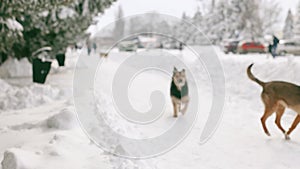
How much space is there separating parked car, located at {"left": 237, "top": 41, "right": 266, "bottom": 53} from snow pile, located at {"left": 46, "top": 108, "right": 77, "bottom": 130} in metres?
28.1

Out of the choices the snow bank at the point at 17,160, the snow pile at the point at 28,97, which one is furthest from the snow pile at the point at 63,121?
the snow pile at the point at 28,97

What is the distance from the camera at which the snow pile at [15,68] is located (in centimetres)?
1582

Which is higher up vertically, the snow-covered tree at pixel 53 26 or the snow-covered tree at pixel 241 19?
the snow-covered tree at pixel 241 19

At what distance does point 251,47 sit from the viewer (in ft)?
104

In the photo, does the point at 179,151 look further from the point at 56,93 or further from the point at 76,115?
the point at 56,93

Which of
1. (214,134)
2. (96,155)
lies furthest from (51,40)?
(96,155)

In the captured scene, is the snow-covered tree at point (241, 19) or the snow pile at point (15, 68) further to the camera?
the snow-covered tree at point (241, 19)

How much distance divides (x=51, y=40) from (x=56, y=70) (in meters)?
2.36

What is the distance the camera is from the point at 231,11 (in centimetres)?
4281

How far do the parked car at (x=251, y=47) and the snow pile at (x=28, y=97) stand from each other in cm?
2481

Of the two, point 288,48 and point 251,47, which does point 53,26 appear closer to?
point 288,48

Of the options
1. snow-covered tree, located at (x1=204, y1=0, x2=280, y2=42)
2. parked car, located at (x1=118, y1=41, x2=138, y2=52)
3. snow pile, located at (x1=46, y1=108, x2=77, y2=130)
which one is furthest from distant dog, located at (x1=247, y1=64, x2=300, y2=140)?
snow-covered tree, located at (x1=204, y1=0, x2=280, y2=42)

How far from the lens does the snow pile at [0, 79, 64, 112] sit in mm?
8626

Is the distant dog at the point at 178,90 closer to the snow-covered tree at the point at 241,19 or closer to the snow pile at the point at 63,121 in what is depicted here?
the snow pile at the point at 63,121
